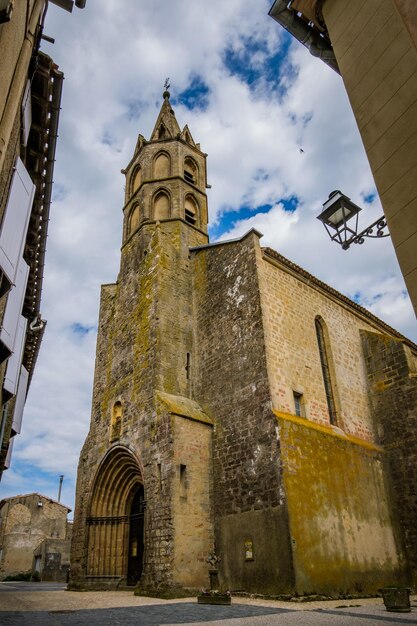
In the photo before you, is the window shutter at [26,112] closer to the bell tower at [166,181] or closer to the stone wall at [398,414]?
the bell tower at [166,181]

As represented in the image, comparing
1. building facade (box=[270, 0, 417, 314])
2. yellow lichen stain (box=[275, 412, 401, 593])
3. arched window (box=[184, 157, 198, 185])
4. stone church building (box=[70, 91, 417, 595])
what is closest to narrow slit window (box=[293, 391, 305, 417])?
stone church building (box=[70, 91, 417, 595])

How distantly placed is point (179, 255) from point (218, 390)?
5.53 metres

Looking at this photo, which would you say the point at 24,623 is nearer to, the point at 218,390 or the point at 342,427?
the point at 218,390

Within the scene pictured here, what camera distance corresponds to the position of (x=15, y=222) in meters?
7.37

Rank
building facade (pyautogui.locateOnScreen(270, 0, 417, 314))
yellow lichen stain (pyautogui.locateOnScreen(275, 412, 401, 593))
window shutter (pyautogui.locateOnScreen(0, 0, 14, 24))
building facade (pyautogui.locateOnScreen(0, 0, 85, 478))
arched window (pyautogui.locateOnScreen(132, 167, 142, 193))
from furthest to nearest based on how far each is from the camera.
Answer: arched window (pyautogui.locateOnScreen(132, 167, 142, 193))
yellow lichen stain (pyautogui.locateOnScreen(275, 412, 401, 593))
building facade (pyautogui.locateOnScreen(0, 0, 85, 478))
building facade (pyautogui.locateOnScreen(270, 0, 417, 314))
window shutter (pyautogui.locateOnScreen(0, 0, 14, 24))

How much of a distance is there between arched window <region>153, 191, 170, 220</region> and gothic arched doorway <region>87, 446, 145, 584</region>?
9.09 meters

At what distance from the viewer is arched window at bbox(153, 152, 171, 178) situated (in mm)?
19094

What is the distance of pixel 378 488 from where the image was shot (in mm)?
13078

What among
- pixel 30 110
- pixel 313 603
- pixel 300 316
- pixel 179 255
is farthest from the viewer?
pixel 179 255

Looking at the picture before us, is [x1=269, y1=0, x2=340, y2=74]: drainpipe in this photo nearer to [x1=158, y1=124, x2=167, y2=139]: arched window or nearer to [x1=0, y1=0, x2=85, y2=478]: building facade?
[x1=0, y1=0, x2=85, y2=478]: building facade

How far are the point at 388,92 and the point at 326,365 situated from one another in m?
10.8

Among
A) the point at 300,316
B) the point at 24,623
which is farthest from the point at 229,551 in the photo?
the point at 300,316

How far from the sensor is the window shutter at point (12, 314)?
28.3ft

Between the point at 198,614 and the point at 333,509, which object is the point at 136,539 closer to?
the point at 333,509
